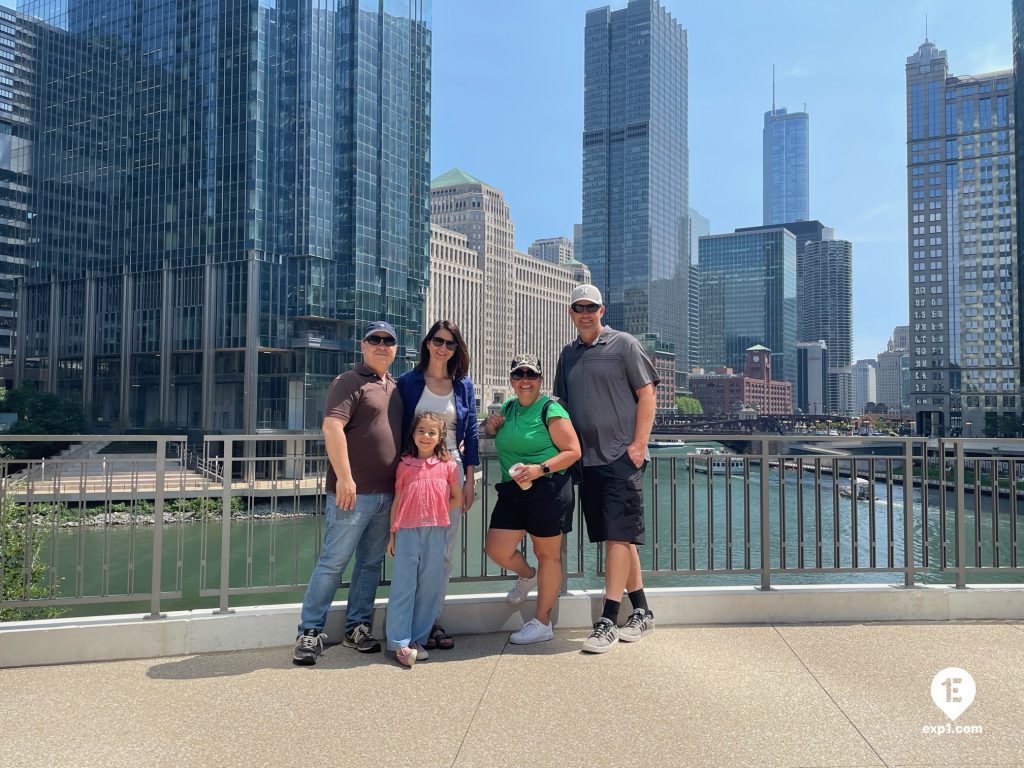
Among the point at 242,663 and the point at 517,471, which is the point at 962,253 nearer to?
the point at 517,471

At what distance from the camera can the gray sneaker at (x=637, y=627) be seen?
14.6ft

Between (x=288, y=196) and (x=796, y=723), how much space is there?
6049 cm

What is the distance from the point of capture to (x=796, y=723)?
3.25 m

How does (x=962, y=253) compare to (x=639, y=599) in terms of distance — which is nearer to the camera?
(x=639, y=599)

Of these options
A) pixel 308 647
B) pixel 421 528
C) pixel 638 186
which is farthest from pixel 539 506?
pixel 638 186

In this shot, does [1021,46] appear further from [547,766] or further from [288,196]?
[547,766]

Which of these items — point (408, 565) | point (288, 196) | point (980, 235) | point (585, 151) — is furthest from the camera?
point (585, 151)

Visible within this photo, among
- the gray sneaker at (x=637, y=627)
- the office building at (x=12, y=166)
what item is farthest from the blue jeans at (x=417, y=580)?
the office building at (x=12, y=166)

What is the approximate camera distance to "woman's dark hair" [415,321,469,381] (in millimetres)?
4430

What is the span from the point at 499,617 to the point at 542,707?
1314 mm

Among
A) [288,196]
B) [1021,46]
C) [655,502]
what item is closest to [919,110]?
[1021,46]

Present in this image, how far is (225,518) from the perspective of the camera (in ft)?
15.2

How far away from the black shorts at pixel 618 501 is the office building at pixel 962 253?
11723cm

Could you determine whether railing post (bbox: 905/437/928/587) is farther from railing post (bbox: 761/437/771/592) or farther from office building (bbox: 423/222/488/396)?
office building (bbox: 423/222/488/396)
